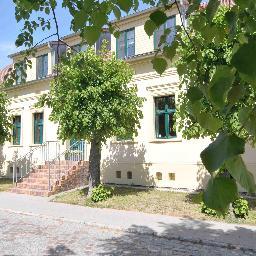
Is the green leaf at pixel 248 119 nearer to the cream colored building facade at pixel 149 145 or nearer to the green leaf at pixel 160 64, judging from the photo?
the green leaf at pixel 160 64

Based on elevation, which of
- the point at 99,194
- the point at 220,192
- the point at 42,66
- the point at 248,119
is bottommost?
the point at 99,194

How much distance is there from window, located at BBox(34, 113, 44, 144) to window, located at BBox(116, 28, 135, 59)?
739cm

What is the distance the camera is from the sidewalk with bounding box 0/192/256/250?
954cm

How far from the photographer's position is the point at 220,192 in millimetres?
817

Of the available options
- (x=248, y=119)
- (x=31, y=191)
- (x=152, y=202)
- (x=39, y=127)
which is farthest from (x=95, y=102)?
(x=248, y=119)

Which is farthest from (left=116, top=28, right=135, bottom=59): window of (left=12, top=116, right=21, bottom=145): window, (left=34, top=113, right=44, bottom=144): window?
(left=12, top=116, right=21, bottom=145): window

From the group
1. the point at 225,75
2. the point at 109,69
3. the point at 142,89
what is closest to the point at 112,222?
the point at 109,69

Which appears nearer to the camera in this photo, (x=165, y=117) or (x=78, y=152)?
(x=165, y=117)

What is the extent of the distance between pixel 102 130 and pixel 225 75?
15.4m

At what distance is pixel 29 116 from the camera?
88.5 ft

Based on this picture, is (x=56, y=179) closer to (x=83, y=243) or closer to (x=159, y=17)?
(x=83, y=243)

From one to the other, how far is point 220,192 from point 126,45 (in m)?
21.5

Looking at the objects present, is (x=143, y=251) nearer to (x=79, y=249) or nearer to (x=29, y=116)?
(x=79, y=249)

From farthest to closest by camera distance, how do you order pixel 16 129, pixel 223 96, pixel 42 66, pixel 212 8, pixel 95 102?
pixel 16 129 < pixel 42 66 < pixel 95 102 < pixel 212 8 < pixel 223 96
